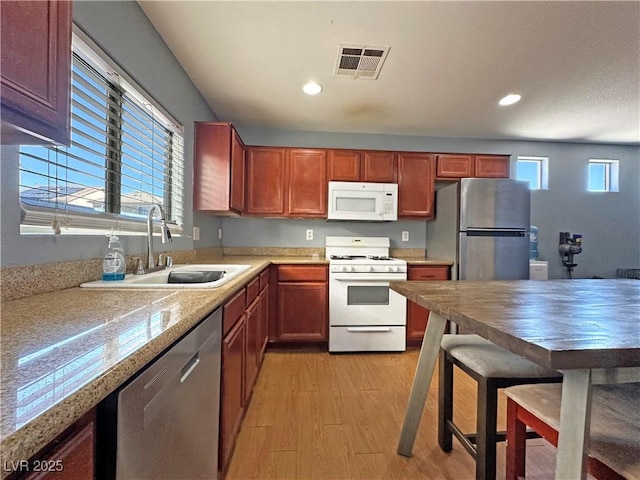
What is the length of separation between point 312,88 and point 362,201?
1.22 metres

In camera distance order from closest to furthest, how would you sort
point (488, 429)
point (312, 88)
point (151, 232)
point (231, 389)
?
point (488, 429) → point (231, 389) → point (151, 232) → point (312, 88)

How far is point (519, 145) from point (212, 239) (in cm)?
382

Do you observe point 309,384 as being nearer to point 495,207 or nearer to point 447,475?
point 447,475

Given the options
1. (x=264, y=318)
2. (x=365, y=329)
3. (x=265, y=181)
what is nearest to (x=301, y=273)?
(x=264, y=318)

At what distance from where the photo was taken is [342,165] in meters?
3.29

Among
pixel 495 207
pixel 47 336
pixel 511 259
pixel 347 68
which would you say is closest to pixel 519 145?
pixel 495 207

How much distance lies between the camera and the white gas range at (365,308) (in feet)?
9.50

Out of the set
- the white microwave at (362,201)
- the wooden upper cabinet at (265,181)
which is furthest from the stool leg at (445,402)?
the wooden upper cabinet at (265,181)

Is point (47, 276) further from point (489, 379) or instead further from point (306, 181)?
point (306, 181)

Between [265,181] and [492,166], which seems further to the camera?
[492,166]

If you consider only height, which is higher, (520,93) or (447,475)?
(520,93)

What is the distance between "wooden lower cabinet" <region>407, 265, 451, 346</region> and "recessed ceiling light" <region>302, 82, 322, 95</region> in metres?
1.86

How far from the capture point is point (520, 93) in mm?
2543

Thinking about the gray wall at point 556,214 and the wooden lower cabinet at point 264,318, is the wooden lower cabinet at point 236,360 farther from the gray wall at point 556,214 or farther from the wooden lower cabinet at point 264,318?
the gray wall at point 556,214
